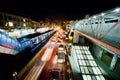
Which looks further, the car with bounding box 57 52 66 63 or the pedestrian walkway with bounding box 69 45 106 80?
the car with bounding box 57 52 66 63

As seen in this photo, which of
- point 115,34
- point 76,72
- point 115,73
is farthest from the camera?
point 76,72

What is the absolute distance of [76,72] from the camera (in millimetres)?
10641

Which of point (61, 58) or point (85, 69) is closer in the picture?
point (85, 69)

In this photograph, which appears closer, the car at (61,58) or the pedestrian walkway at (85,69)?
the pedestrian walkway at (85,69)

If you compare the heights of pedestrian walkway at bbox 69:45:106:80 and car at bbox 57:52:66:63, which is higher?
pedestrian walkway at bbox 69:45:106:80

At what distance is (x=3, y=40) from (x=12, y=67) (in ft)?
12.9

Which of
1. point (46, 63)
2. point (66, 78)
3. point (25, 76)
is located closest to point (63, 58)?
point (46, 63)

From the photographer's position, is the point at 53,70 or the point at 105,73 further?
the point at 53,70

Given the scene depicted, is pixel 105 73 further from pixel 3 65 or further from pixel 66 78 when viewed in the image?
pixel 3 65

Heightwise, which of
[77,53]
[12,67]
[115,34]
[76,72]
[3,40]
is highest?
[115,34]

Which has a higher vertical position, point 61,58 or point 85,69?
point 85,69

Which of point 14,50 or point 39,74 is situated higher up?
point 14,50

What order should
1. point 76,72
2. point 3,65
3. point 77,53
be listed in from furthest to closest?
1. point 3,65
2. point 77,53
3. point 76,72

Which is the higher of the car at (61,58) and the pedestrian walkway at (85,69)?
the pedestrian walkway at (85,69)
